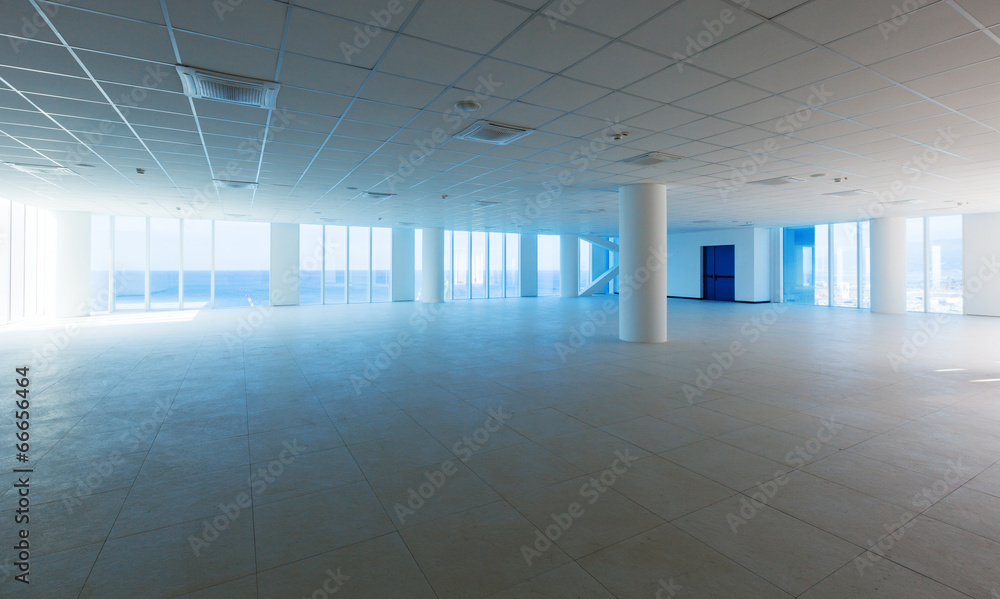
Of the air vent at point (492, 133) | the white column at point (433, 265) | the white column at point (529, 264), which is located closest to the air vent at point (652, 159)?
the air vent at point (492, 133)

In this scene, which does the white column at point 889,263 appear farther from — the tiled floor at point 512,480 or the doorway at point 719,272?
the tiled floor at point 512,480

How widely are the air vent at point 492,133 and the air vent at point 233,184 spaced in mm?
6849

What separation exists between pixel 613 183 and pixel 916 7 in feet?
25.0

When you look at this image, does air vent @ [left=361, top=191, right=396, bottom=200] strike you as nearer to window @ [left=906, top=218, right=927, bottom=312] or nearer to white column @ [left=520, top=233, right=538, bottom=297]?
white column @ [left=520, top=233, right=538, bottom=297]

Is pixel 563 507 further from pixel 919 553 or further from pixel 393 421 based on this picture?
pixel 393 421

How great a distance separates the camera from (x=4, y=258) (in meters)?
14.4

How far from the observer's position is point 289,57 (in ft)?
15.3

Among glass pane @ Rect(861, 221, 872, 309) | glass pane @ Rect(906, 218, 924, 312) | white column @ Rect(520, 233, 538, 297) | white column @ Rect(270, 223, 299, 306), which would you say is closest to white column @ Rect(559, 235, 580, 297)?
white column @ Rect(520, 233, 538, 297)

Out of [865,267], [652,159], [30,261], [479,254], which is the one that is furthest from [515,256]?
[30,261]

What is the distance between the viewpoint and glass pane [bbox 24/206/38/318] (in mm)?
15648

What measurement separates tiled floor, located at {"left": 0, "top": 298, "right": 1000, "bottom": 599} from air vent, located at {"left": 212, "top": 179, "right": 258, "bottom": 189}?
467 cm

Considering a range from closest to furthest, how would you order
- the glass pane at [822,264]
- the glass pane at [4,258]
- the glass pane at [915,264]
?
the glass pane at [4,258] < the glass pane at [915,264] < the glass pane at [822,264]

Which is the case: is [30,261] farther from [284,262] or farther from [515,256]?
[515,256]

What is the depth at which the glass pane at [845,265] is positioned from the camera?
73.0ft
